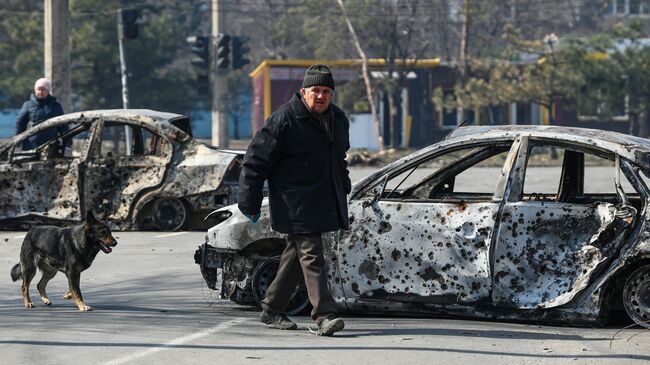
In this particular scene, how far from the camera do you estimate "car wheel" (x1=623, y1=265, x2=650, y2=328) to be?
8859mm

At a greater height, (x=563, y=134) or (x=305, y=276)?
(x=563, y=134)

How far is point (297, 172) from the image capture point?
882 centimetres

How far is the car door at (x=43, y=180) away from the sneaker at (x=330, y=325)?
806cm

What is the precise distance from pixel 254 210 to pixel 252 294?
1231 millimetres

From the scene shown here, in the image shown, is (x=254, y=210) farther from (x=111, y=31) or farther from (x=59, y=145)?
(x=111, y=31)

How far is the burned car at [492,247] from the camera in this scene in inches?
351

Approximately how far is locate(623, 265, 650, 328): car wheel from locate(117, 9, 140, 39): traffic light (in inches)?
903

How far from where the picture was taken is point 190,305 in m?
10.5

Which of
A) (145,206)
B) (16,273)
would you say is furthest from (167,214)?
(16,273)

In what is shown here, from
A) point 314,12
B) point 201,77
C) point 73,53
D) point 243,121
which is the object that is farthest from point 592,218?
point 243,121

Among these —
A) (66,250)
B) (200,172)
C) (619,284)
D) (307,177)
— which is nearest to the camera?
Result: (307,177)

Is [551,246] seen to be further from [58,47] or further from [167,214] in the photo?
[58,47]

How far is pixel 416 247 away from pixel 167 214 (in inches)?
307

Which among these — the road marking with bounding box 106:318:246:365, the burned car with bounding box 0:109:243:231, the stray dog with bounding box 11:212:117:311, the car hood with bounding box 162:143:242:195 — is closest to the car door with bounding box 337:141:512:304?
the road marking with bounding box 106:318:246:365
